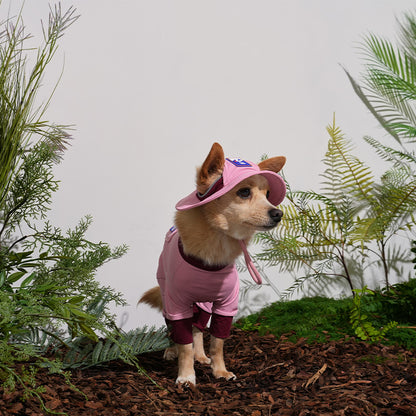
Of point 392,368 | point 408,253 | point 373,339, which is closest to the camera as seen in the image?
point 392,368

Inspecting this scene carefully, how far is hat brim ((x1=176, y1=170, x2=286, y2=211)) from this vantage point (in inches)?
84.4

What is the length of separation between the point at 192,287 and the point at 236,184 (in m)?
0.52

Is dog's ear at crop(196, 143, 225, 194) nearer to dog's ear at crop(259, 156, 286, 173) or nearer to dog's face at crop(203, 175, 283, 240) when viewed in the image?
dog's face at crop(203, 175, 283, 240)

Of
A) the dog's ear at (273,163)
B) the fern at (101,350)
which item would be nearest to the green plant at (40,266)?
the fern at (101,350)

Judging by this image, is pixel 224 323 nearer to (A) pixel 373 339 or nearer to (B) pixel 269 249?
(A) pixel 373 339

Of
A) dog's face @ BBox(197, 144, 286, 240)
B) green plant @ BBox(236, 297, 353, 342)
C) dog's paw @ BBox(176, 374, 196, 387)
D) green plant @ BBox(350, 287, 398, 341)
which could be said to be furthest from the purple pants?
green plant @ BBox(350, 287, 398, 341)

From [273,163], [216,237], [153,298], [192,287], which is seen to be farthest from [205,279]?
[153,298]

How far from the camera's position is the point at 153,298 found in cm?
296

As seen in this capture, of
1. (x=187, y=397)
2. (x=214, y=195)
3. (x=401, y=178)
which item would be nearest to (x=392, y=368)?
(x=187, y=397)

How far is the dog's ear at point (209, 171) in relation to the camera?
7.15ft

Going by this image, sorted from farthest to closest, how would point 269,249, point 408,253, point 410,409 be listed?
1. point 408,253
2. point 269,249
3. point 410,409

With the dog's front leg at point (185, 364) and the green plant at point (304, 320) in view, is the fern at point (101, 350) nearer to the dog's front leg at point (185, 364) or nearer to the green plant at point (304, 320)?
the dog's front leg at point (185, 364)

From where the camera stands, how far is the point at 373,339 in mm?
2680

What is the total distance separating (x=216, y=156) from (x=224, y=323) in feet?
2.73
